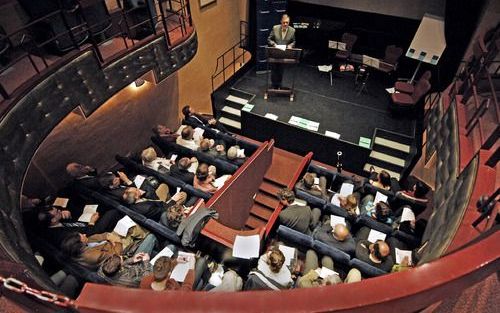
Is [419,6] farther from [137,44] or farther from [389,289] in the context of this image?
[389,289]

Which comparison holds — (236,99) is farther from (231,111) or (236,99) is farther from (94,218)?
(94,218)

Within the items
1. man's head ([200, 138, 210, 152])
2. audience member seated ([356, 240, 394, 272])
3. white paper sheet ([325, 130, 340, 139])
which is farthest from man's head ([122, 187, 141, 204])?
white paper sheet ([325, 130, 340, 139])

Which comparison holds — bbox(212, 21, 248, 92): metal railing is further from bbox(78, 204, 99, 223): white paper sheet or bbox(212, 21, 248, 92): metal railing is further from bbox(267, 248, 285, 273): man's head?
bbox(267, 248, 285, 273): man's head

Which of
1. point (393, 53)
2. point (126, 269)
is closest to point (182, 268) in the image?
point (126, 269)

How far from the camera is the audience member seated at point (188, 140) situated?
210 inches

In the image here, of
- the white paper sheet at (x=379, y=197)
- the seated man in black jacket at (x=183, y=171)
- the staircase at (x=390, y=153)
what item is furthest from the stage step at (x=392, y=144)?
the seated man in black jacket at (x=183, y=171)

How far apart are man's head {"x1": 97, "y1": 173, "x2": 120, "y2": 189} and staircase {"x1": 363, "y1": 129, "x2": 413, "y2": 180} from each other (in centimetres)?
476

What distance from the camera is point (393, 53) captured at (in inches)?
277

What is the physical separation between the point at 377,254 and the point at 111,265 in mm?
3028

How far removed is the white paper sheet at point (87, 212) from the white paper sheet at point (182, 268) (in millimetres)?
1498

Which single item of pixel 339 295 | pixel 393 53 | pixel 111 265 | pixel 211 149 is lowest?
pixel 211 149

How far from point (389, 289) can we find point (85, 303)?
958 millimetres

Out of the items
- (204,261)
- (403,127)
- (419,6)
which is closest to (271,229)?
(204,261)

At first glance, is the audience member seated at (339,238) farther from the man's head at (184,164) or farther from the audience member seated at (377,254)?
the man's head at (184,164)
